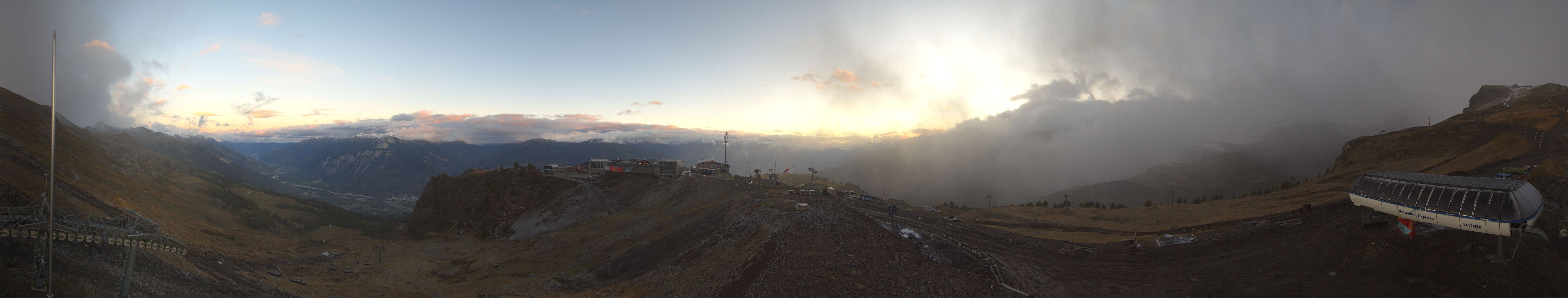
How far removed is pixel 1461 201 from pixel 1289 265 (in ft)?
24.1

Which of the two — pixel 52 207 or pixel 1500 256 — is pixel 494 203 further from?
pixel 1500 256

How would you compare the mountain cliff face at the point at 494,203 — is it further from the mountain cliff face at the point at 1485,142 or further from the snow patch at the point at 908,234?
the mountain cliff face at the point at 1485,142

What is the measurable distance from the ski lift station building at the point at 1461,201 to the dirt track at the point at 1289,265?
1105 millimetres

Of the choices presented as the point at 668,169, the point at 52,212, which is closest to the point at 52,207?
the point at 52,212

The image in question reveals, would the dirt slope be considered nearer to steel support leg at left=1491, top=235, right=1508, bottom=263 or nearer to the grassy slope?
the grassy slope

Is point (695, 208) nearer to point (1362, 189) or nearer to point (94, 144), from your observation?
point (1362, 189)

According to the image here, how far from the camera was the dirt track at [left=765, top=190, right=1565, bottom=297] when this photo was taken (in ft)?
72.1

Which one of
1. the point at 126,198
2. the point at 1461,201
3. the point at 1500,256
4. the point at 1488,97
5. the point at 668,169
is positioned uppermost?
the point at 1488,97

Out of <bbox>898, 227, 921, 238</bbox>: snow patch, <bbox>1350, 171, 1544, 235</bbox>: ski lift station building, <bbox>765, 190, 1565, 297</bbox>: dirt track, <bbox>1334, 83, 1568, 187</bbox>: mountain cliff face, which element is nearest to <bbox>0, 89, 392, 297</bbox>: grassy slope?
<bbox>898, 227, 921, 238</bbox>: snow patch

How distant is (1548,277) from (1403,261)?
3.95 meters

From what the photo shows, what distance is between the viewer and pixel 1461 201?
78.6 feet

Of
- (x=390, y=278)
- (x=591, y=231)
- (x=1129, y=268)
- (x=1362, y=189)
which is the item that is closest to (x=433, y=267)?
(x=390, y=278)

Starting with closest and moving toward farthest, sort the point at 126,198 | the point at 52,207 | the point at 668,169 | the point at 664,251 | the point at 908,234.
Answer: the point at 52,207, the point at 908,234, the point at 664,251, the point at 126,198, the point at 668,169

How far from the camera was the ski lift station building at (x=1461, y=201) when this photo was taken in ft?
73.0
